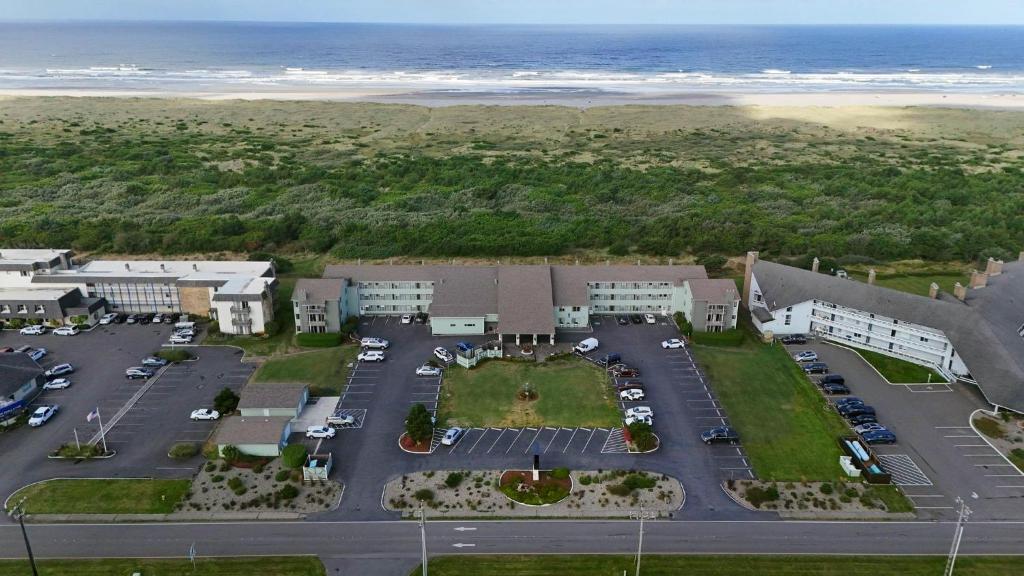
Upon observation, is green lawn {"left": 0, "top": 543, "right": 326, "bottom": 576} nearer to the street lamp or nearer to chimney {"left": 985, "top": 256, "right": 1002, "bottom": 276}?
the street lamp

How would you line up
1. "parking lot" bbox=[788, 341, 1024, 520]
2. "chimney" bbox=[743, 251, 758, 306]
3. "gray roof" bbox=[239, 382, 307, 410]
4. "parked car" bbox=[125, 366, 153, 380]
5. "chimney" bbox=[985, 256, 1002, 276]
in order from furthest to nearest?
1. "chimney" bbox=[743, 251, 758, 306]
2. "chimney" bbox=[985, 256, 1002, 276]
3. "parked car" bbox=[125, 366, 153, 380]
4. "gray roof" bbox=[239, 382, 307, 410]
5. "parking lot" bbox=[788, 341, 1024, 520]

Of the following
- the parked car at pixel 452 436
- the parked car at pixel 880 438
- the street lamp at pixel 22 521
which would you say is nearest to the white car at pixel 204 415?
the street lamp at pixel 22 521

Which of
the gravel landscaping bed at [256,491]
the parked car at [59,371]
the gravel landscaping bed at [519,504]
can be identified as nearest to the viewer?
the gravel landscaping bed at [519,504]

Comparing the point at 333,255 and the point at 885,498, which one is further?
the point at 333,255

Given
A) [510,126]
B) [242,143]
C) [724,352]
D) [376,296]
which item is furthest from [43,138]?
[724,352]

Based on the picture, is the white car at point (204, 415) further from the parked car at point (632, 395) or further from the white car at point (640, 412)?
the parked car at point (632, 395)

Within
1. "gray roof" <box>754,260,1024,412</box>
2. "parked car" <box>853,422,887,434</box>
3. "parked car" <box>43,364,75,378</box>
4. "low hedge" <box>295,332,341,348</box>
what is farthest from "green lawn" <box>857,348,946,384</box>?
"parked car" <box>43,364,75,378</box>

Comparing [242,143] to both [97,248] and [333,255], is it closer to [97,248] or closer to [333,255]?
[97,248]
